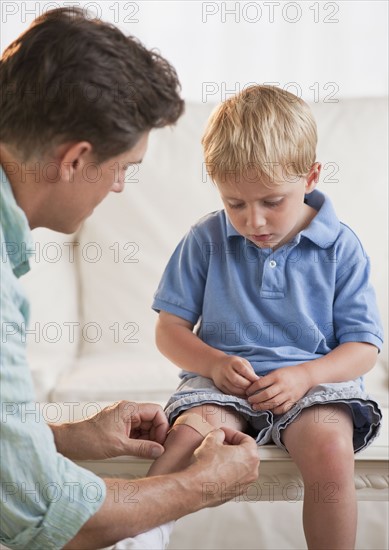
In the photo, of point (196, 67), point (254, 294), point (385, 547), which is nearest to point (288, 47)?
point (196, 67)

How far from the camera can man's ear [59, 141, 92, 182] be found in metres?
1.30

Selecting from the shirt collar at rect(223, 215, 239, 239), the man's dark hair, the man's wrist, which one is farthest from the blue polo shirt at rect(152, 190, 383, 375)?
the man's dark hair

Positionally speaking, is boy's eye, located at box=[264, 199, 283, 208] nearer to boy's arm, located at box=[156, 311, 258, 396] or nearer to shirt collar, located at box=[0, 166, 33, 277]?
boy's arm, located at box=[156, 311, 258, 396]

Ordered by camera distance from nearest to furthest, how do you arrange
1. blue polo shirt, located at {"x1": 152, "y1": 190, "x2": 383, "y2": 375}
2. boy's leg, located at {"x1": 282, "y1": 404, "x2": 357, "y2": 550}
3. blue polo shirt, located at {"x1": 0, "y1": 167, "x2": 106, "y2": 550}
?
blue polo shirt, located at {"x1": 0, "y1": 167, "x2": 106, "y2": 550} < boy's leg, located at {"x1": 282, "y1": 404, "x2": 357, "y2": 550} < blue polo shirt, located at {"x1": 152, "y1": 190, "x2": 383, "y2": 375}

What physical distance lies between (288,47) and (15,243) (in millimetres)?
1629

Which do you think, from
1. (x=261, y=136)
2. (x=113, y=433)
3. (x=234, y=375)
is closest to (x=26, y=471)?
(x=113, y=433)

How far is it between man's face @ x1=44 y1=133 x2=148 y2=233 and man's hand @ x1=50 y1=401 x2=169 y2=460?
1.12 feet

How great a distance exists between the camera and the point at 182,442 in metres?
1.50

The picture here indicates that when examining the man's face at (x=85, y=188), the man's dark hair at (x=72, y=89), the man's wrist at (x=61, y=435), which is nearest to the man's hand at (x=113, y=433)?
the man's wrist at (x=61, y=435)

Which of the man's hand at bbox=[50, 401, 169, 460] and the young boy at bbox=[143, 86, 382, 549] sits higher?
the young boy at bbox=[143, 86, 382, 549]

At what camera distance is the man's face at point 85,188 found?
1.34 meters

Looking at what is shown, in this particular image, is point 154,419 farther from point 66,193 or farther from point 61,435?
point 66,193

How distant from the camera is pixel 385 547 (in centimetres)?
214

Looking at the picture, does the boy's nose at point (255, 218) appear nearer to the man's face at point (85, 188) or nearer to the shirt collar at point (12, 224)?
the man's face at point (85, 188)
